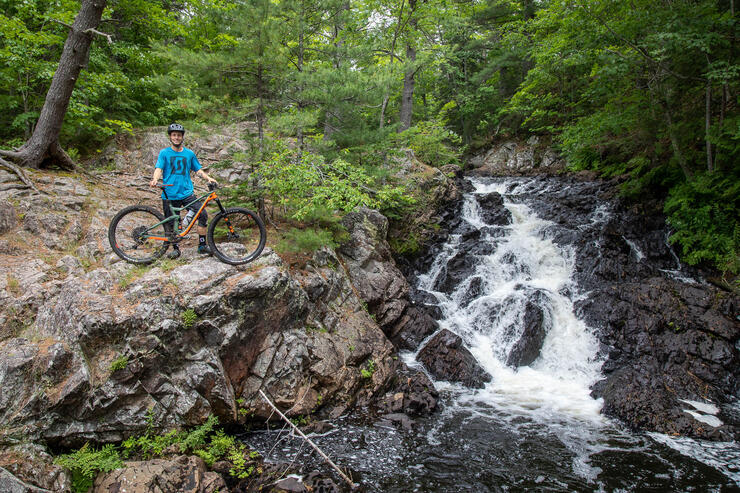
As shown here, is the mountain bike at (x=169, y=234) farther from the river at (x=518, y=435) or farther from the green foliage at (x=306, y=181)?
the river at (x=518, y=435)

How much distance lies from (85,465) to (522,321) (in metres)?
9.39

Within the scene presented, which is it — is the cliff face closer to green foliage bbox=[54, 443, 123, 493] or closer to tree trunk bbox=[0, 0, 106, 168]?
green foliage bbox=[54, 443, 123, 493]

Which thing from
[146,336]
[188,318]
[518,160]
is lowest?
[146,336]

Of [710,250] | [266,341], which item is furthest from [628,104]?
[266,341]

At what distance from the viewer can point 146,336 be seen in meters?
5.44

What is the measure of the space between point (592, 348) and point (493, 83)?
69.2 feet

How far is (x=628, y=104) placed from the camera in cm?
1222

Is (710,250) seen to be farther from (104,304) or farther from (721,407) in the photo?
(104,304)

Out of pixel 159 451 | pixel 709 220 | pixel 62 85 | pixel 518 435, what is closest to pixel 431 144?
pixel 709 220

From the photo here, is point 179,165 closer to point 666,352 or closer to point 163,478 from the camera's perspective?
point 163,478

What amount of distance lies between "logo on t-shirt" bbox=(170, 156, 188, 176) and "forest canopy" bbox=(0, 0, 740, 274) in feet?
4.63

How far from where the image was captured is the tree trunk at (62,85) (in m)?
7.68

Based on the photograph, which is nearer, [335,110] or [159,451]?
[159,451]

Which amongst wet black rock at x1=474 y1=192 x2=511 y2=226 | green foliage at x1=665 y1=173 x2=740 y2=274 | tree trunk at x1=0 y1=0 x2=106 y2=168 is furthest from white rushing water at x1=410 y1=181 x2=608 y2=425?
tree trunk at x1=0 y1=0 x2=106 y2=168
